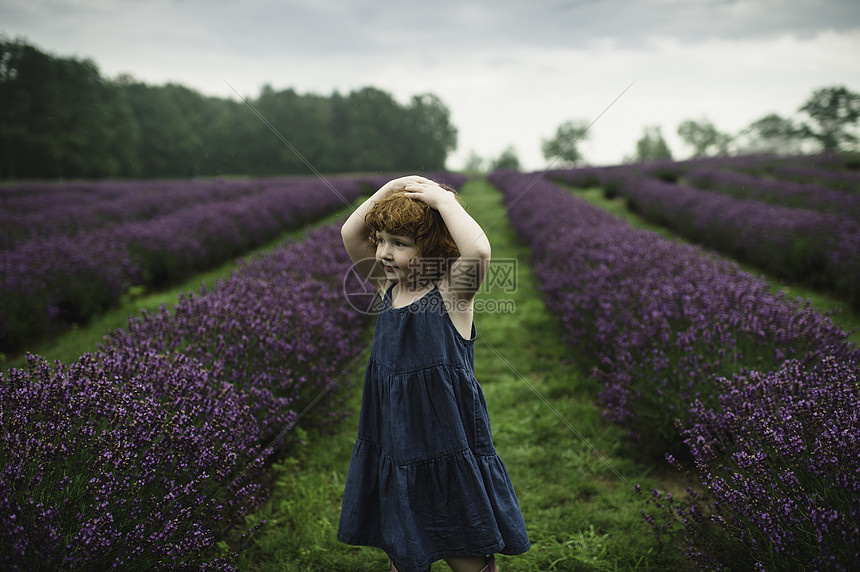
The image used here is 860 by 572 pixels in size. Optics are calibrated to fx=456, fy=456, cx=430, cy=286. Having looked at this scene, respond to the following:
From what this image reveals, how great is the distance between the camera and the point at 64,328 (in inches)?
210

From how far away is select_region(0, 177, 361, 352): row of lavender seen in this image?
16.2 feet

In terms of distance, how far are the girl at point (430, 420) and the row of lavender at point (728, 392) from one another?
2.54 ft

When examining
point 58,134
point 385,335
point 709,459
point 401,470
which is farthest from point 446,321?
point 58,134

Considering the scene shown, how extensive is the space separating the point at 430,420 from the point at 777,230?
27.1 ft

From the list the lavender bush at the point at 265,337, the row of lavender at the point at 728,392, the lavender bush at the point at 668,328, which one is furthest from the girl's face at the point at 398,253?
the lavender bush at the point at 668,328

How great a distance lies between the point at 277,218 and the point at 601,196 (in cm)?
1240

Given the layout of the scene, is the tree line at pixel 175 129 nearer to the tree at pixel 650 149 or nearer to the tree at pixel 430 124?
the tree at pixel 430 124

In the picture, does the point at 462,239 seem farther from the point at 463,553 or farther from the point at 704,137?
the point at 704,137

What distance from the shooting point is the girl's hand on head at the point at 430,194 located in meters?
1.49

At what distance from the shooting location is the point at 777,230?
24.2 ft

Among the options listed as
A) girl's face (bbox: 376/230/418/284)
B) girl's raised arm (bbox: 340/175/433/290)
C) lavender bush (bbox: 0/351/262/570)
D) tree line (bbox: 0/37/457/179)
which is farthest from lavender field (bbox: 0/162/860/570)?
tree line (bbox: 0/37/457/179)

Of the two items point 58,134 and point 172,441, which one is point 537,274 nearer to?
point 172,441

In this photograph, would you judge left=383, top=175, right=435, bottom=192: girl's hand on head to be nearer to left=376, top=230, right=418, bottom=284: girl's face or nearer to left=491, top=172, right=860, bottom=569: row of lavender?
left=376, top=230, right=418, bottom=284: girl's face

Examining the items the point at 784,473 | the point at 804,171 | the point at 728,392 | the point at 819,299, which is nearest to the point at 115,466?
the point at 784,473
